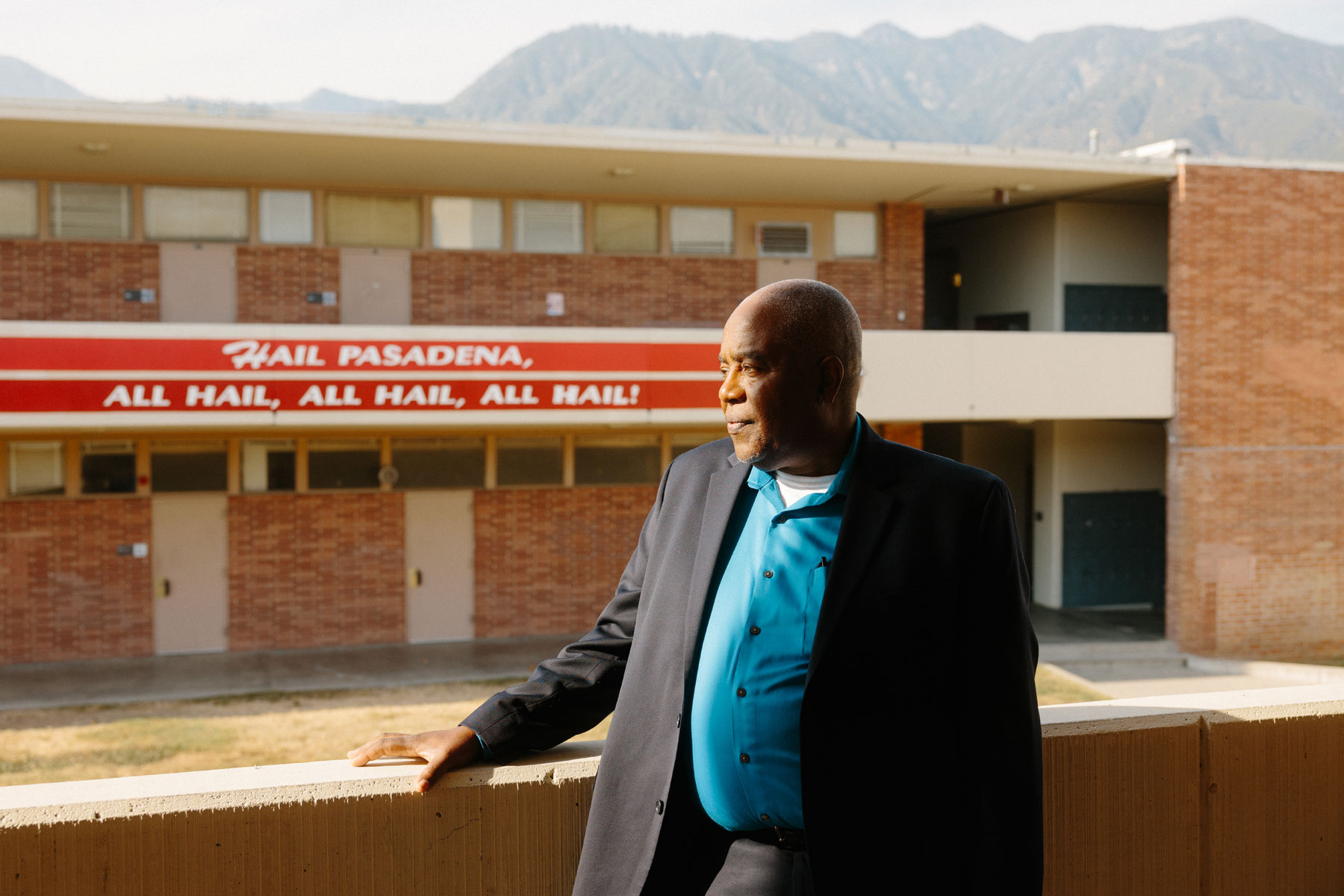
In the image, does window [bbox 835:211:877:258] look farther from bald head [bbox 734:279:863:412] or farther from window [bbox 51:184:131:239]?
bald head [bbox 734:279:863:412]

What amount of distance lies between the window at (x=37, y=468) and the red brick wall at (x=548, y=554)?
18.3 feet

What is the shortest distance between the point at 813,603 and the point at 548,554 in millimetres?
15362

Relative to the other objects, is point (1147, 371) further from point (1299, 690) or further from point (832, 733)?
point (832, 733)

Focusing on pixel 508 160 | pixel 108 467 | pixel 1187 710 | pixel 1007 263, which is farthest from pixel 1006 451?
pixel 1187 710

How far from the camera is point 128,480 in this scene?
51.9 ft

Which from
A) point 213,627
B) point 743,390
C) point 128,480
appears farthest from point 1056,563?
point 743,390

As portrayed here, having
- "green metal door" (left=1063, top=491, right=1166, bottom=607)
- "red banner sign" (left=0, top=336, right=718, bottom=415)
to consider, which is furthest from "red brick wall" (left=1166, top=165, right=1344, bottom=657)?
"red banner sign" (left=0, top=336, right=718, bottom=415)

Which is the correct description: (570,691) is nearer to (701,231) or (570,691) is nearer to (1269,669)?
(701,231)

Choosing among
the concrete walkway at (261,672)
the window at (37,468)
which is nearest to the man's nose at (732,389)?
the concrete walkway at (261,672)

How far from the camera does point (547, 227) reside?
1700 cm

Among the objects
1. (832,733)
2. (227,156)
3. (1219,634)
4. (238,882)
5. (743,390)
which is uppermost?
(227,156)

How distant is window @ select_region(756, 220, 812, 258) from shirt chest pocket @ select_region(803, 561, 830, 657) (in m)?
16.0

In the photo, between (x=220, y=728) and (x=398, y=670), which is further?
(x=398, y=670)

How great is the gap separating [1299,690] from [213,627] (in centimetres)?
1543
